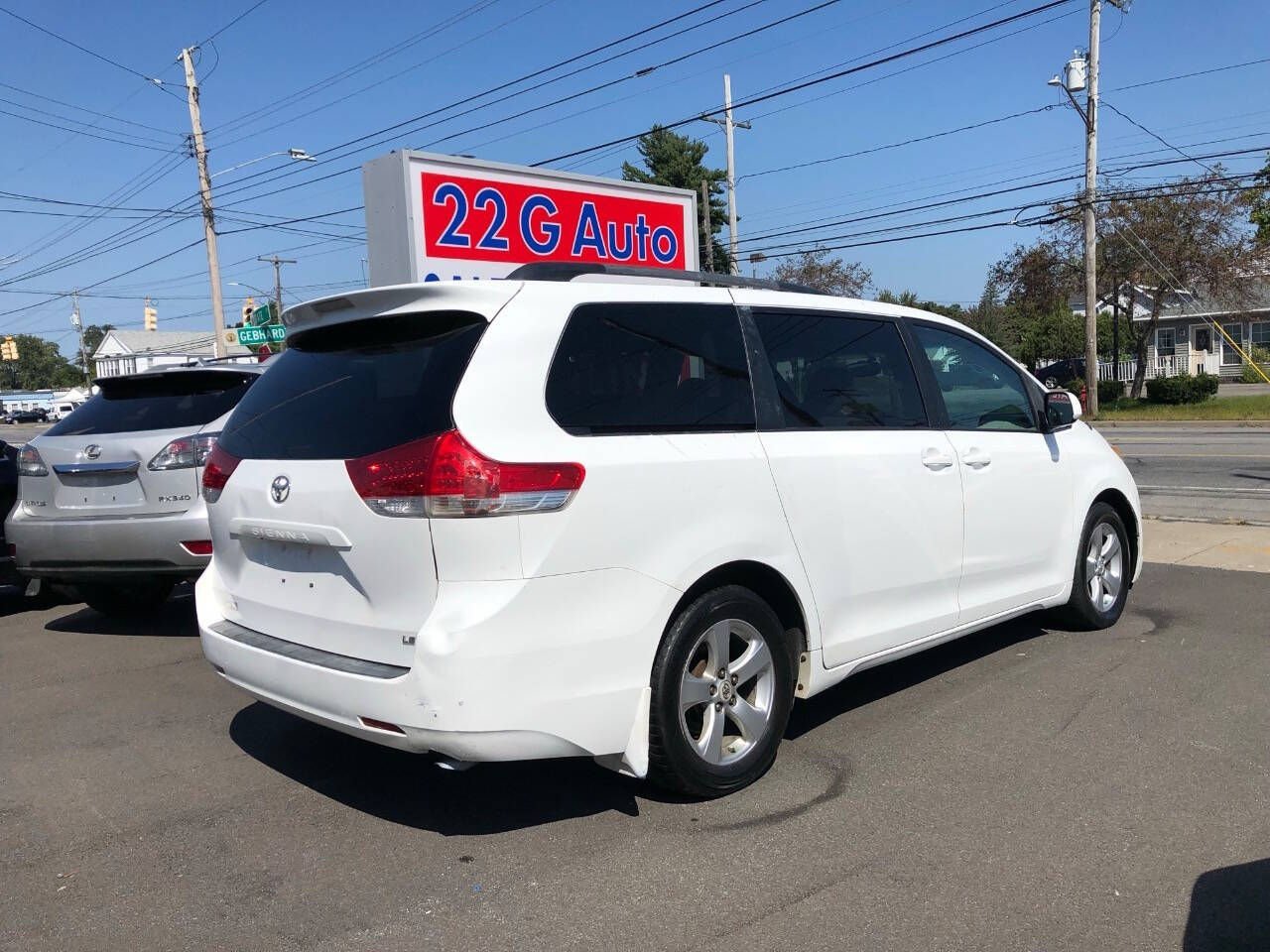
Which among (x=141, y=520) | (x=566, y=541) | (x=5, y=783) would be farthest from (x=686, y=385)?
(x=141, y=520)

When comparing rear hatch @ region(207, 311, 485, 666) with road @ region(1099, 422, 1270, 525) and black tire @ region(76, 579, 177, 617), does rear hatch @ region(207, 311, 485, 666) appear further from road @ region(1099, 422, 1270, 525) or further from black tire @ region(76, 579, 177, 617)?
road @ region(1099, 422, 1270, 525)

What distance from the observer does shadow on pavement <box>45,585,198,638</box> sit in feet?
23.0

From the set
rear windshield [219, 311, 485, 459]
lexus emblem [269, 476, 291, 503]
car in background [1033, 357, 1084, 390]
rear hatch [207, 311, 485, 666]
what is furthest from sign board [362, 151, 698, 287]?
car in background [1033, 357, 1084, 390]

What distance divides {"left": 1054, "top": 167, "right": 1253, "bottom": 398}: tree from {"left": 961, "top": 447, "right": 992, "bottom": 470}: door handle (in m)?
29.7

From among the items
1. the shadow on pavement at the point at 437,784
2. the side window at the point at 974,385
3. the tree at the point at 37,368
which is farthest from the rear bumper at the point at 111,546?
the tree at the point at 37,368

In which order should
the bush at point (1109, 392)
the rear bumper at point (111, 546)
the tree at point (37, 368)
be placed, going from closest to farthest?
1. the rear bumper at point (111, 546)
2. the bush at point (1109, 392)
3. the tree at point (37, 368)

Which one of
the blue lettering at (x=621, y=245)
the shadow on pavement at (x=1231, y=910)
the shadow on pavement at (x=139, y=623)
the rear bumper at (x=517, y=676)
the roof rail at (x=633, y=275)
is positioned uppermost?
the blue lettering at (x=621, y=245)

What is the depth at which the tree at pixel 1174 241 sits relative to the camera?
32344 millimetres

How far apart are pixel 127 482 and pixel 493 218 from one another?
416 cm

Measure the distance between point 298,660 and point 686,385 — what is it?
1.66 m

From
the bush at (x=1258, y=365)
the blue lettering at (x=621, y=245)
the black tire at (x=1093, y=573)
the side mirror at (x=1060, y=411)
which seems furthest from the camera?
the bush at (x=1258, y=365)

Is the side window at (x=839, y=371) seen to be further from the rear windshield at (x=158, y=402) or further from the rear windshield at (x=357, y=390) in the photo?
the rear windshield at (x=158, y=402)

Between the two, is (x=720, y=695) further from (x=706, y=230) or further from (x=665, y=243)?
(x=706, y=230)

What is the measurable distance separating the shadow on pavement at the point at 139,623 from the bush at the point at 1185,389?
97.7ft
